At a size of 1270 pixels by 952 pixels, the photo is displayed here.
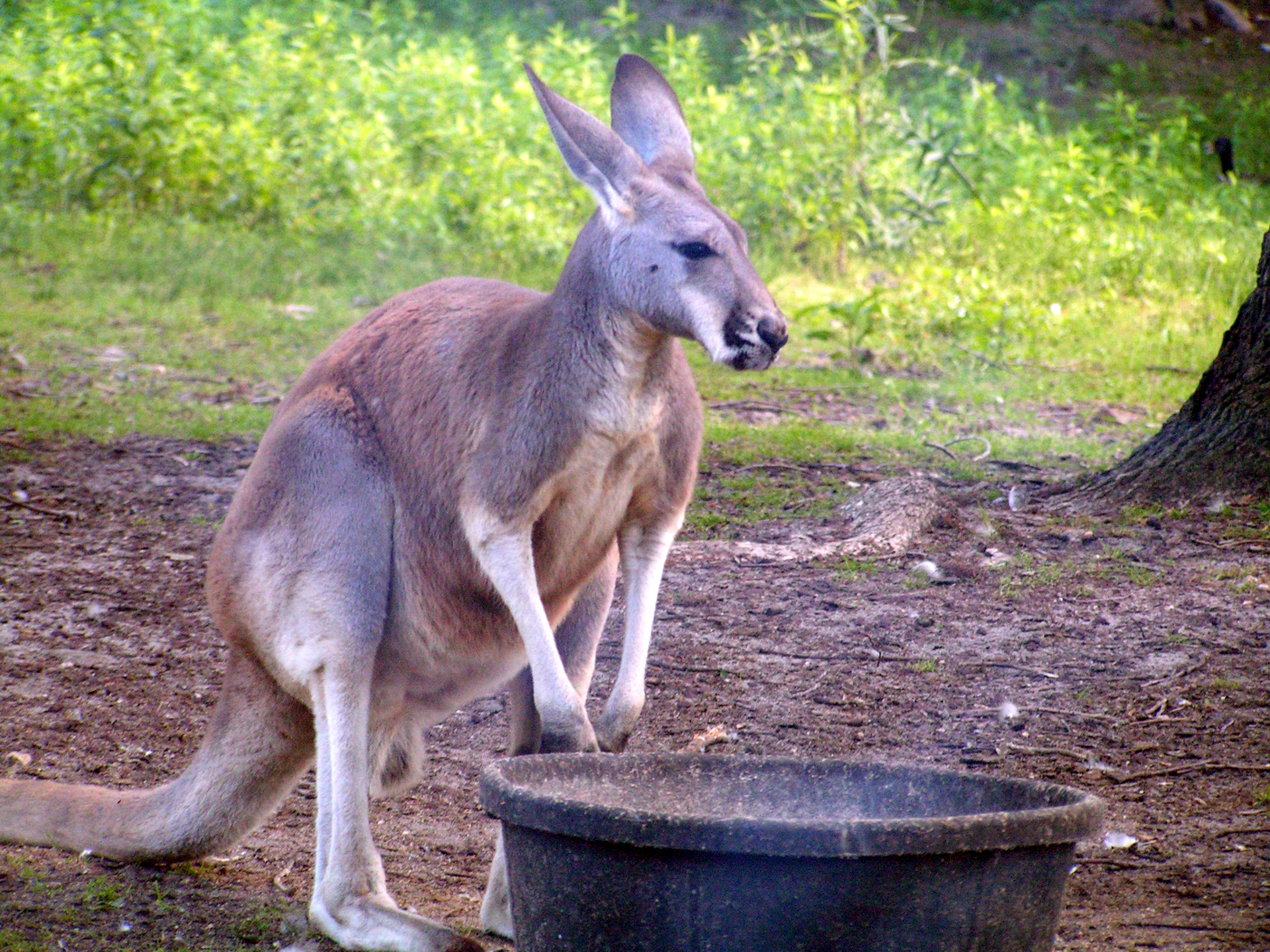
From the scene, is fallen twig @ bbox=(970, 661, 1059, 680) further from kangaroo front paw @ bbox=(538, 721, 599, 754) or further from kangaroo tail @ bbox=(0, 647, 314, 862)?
kangaroo tail @ bbox=(0, 647, 314, 862)

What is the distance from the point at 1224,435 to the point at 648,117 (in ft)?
7.91

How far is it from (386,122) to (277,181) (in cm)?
95

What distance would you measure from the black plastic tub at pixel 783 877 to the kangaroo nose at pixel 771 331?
2.62 feet

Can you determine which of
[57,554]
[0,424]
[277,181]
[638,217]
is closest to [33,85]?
[277,181]

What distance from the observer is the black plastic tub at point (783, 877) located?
1.68m

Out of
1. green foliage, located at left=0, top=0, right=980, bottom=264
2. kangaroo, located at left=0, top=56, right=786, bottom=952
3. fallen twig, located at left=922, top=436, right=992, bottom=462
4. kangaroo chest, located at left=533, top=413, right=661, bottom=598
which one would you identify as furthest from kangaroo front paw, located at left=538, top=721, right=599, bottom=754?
green foliage, located at left=0, top=0, right=980, bottom=264

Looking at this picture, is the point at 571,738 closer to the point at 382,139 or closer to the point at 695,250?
the point at 695,250

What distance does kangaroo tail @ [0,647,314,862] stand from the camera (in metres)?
2.69

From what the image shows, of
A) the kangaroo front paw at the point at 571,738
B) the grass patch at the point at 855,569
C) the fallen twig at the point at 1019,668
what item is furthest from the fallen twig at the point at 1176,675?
the kangaroo front paw at the point at 571,738

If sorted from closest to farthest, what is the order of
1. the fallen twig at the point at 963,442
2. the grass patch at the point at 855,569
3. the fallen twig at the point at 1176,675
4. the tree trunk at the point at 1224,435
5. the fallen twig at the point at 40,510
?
the fallen twig at the point at 1176,675 → the grass patch at the point at 855,569 → the tree trunk at the point at 1224,435 → the fallen twig at the point at 40,510 → the fallen twig at the point at 963,442

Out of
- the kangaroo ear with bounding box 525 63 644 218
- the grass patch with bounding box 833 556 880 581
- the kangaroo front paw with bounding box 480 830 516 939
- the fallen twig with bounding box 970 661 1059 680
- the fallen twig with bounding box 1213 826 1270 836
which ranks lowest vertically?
the kangaroo front paw with bounding box 480 830 516 939

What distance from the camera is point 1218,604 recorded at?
3645 millimetres

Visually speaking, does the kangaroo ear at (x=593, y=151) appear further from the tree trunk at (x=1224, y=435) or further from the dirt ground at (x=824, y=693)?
the tree trunk at (x=1224, y=435)

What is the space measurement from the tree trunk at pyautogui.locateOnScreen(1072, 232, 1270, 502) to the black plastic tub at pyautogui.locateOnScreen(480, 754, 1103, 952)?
2.54m
